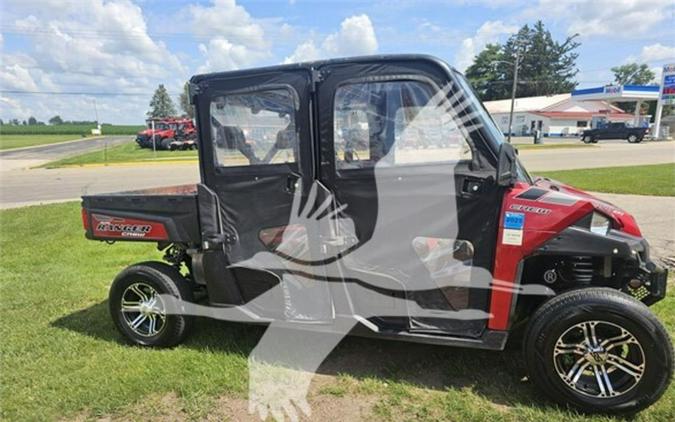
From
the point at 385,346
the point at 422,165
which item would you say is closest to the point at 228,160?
the point at 422,165

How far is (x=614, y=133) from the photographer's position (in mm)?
39906

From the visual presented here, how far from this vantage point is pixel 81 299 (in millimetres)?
5043

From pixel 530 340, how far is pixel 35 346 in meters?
3.90

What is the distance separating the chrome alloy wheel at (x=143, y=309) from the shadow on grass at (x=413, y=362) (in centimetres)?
24

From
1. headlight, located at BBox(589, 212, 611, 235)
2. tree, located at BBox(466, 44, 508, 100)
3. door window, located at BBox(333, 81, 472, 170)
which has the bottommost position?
headlight, located at BBox(589, 212, 611, 235)

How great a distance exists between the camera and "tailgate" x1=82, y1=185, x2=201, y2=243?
12.2 ft

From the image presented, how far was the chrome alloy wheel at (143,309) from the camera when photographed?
393 centimetres

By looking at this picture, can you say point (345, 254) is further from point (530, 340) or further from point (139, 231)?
point (139, 231)

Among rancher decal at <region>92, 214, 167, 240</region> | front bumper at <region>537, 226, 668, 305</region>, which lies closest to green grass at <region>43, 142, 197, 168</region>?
rancher decal at <region>92, 214, 167, 240</region>

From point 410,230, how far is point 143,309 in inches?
92.1

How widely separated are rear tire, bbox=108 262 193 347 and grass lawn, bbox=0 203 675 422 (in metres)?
0.13

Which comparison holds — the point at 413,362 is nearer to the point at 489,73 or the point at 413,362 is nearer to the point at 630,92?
the point at 630,92

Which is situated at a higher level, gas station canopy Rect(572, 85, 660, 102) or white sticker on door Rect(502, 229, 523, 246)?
gas station canopy Rect(572, 85, 660, 102)

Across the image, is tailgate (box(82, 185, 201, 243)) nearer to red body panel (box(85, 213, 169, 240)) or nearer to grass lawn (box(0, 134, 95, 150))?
red body panel (box(85, 213, 169, 240))
